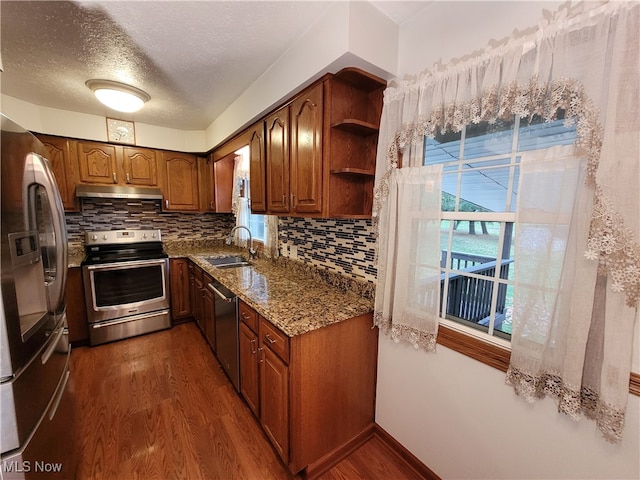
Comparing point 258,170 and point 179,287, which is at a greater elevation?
point 258,170

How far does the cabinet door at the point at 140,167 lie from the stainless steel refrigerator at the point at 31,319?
7.06 feet

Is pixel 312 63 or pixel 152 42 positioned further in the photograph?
pixel 152 42

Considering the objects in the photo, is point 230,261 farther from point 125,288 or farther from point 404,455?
point 404,455

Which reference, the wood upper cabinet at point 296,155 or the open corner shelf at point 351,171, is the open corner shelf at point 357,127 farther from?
the open corner shelf at point 351,171

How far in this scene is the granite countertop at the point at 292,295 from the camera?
4.58ft

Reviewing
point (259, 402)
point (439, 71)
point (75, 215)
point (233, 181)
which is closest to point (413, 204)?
point (439, 71)

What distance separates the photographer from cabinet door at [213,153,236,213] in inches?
133

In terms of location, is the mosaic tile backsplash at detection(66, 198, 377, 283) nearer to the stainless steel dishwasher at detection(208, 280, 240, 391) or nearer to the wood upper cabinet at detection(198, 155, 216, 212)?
the wood upper cabinet at detection(198, 155, 216, 212)

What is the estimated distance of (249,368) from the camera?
175 cm

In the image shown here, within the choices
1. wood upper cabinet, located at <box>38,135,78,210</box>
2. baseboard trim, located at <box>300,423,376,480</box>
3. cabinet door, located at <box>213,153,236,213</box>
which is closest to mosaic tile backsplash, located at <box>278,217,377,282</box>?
baseboard trim, located at <box>300,423,376,480</box>

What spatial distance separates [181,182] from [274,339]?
111 inches

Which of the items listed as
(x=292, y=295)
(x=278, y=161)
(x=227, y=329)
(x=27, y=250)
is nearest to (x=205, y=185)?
(x=278, y=161)

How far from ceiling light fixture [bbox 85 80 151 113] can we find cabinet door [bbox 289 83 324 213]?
1.46 meters

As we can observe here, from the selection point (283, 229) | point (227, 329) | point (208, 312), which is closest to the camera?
point (227, 329)
